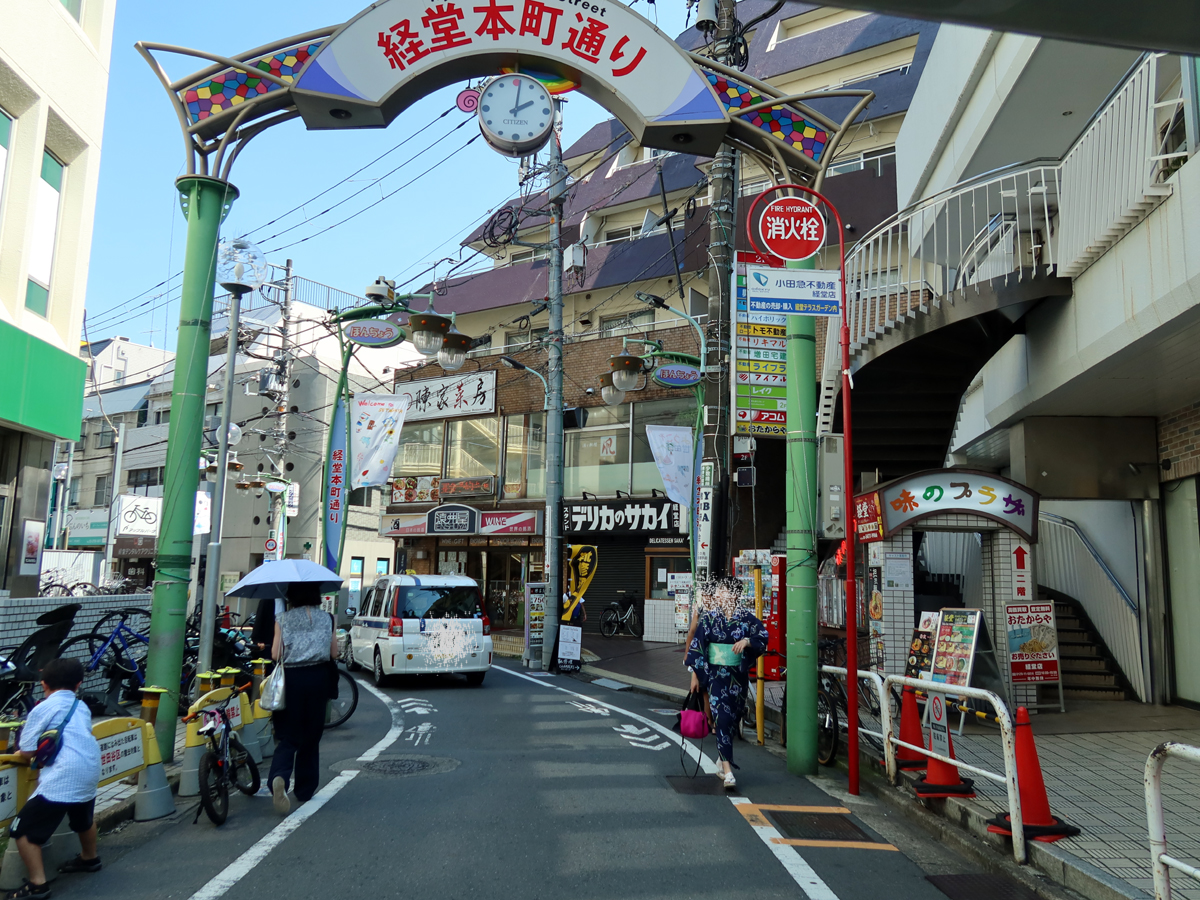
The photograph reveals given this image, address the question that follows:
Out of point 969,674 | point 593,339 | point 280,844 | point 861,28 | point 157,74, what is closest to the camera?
point 280,844

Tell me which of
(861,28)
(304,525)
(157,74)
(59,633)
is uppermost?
(861,28)

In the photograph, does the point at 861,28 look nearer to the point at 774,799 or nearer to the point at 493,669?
the point at 493,669

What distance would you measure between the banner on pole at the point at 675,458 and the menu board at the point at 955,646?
6.70 m

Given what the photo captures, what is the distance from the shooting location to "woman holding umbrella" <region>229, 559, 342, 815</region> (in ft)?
22.2

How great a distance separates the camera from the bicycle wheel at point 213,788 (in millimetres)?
6008

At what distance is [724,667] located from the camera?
7.87m

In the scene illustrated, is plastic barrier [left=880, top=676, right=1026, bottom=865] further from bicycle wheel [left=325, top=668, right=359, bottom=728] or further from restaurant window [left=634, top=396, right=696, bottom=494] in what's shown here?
restaurant window [left=634, top=396, right=696, bottom=494]

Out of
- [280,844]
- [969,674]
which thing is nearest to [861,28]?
[969,674]

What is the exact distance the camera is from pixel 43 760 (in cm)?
488

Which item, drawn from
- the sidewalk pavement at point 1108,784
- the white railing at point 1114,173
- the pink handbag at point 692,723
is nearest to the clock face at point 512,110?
the white railing at point 1114,173

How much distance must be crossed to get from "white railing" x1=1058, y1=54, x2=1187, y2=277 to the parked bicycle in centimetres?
1756

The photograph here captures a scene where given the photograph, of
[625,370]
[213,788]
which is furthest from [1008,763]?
[625,370]

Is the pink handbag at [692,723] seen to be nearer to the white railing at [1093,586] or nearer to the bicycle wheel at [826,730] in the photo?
the bicycle wheel at [826,730]

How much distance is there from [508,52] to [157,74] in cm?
339
